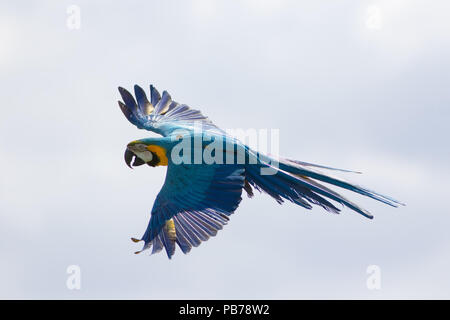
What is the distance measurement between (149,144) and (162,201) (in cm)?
81

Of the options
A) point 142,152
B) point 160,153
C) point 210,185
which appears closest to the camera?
point 210,185

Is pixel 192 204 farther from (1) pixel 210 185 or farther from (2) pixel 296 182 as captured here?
(2) pixel 296 182

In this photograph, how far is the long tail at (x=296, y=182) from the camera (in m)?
10.9

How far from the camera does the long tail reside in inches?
428

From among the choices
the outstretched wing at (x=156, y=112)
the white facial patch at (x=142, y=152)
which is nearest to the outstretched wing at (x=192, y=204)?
the white facial patch at (x=142, y=152)

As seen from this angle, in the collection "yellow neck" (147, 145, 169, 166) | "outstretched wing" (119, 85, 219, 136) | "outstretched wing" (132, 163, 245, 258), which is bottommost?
"outstretched wing" (132, 163, 245, 258)

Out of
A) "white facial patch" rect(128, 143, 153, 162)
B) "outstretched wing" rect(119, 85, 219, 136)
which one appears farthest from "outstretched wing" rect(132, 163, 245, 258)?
"outstretched wing" rect(119, 85, 219, 136)

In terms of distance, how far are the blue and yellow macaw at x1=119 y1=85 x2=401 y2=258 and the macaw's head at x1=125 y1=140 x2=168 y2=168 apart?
15mm

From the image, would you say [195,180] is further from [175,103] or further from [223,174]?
[175,103]

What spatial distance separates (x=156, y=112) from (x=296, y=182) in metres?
2.74

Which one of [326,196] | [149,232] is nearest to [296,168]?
[326,196]

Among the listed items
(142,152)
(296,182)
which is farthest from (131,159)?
(296,182)

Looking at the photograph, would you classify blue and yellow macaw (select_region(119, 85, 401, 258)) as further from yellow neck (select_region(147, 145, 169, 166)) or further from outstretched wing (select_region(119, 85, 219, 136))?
outstretched wing (select_region(119, 85, 219, 136))

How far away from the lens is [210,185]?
1088 cm
